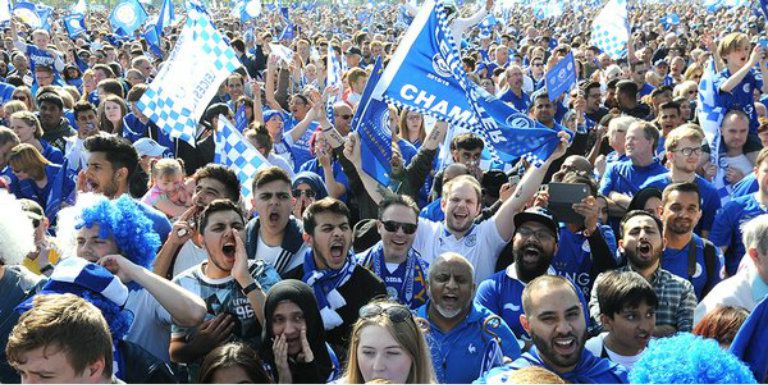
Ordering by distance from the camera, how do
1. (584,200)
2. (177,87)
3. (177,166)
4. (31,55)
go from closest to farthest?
(584,200) < (177,166) < (177,87) < (31,55)

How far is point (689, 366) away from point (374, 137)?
4319 mm

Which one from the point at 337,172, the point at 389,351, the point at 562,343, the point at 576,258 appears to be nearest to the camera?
the point at 389,351

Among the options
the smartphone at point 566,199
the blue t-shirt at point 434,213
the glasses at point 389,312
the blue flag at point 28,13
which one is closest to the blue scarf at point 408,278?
the smartphone at point 566,199

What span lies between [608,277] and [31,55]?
41.2ft

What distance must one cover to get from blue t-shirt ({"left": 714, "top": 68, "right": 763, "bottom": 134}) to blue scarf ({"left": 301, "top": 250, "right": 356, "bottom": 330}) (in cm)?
522

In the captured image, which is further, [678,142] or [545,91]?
[545,91]

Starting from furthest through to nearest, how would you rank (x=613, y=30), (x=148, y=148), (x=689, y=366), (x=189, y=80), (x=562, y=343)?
→ (x=613, y=30)
(x=148, y=148)
(x=189, y=80)
(x=562, y=343)
(x=689, y=366)

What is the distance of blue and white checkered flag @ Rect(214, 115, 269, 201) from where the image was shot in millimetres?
7078

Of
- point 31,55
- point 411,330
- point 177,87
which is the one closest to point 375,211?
point 177,87

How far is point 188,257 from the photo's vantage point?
17.6 feet

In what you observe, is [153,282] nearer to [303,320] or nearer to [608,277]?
[303,320]

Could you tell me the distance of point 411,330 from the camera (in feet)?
12.5

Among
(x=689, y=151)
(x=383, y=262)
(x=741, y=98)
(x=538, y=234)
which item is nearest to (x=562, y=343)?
(x=538, y=234)

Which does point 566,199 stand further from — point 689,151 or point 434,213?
point 689,151
